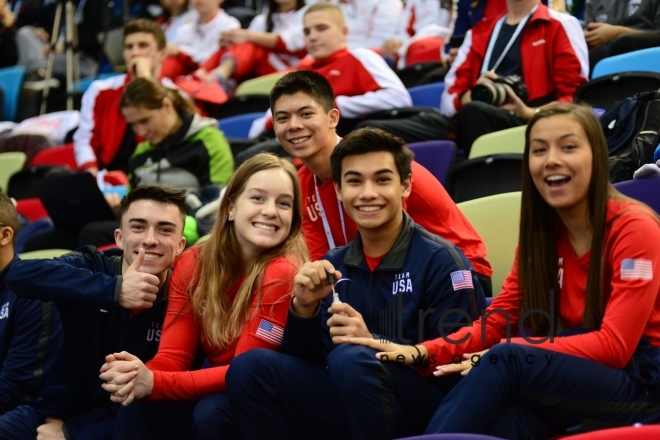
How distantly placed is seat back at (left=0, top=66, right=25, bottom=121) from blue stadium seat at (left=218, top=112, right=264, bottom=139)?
105 inches

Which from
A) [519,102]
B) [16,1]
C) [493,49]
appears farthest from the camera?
[16,1]

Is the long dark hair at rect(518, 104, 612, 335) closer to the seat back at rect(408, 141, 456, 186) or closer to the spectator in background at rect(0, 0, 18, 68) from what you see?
the seat back at rect(408, 141, 456, 186)

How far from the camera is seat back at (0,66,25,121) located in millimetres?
7727

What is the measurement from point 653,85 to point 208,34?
12.2 feet

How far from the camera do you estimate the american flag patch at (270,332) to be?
9.30 ft

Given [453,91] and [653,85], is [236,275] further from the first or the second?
[453,91]

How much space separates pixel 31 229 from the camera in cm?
499

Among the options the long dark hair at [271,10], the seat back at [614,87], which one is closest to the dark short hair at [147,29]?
the long dark hair at [271,10]

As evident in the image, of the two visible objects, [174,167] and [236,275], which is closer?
[236,275]

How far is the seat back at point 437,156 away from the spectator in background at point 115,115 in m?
2.00

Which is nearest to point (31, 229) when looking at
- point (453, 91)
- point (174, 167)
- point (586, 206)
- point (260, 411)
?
point (174, 167)

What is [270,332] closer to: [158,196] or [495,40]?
[158,196]

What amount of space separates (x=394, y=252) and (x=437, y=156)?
60.8 inches

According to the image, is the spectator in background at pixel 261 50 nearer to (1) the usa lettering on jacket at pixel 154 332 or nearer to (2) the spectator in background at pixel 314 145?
(2) the spectator in background at pixel 314 145
